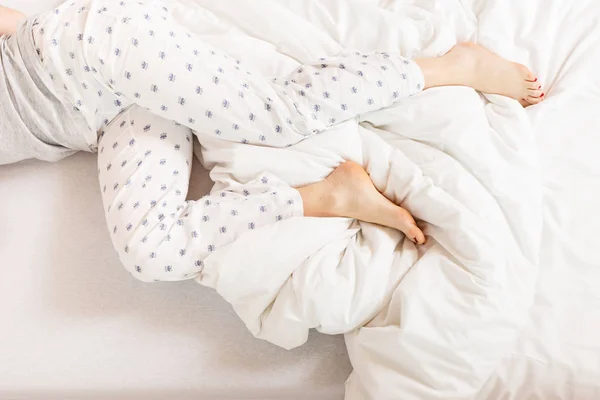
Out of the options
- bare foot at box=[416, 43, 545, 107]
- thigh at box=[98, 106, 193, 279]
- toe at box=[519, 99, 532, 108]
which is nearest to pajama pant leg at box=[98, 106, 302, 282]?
thigh at box=[98, 106, 193, 279]

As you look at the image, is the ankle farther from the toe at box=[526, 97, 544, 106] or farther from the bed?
the toe at box=[526, 97, 544, 106]

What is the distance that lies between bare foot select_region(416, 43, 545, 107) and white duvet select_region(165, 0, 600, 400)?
0.08 feet

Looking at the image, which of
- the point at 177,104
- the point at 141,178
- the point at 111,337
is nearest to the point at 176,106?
the point at 177,104

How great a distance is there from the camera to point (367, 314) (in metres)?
0.88

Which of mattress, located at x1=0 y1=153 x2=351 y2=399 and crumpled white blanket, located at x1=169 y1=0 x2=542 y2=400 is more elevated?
crumpled white blanket, located at x1=169 y1=0 x2=542 y2=400

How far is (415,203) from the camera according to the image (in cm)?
92

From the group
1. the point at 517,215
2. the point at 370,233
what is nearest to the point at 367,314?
the point at 370,233

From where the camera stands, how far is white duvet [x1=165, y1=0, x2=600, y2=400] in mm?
833

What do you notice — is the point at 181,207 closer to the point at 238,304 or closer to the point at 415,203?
the point at 238,304

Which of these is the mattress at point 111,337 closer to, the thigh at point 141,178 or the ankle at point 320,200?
the thigh at point 141,178

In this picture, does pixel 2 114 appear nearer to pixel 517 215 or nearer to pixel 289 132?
pixel 289 132

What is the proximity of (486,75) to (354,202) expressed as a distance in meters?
0.34

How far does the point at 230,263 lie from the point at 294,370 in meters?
0.21

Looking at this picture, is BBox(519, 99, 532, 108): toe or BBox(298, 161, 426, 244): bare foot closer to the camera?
BBox(298, 161, 426, 244): bare foot
